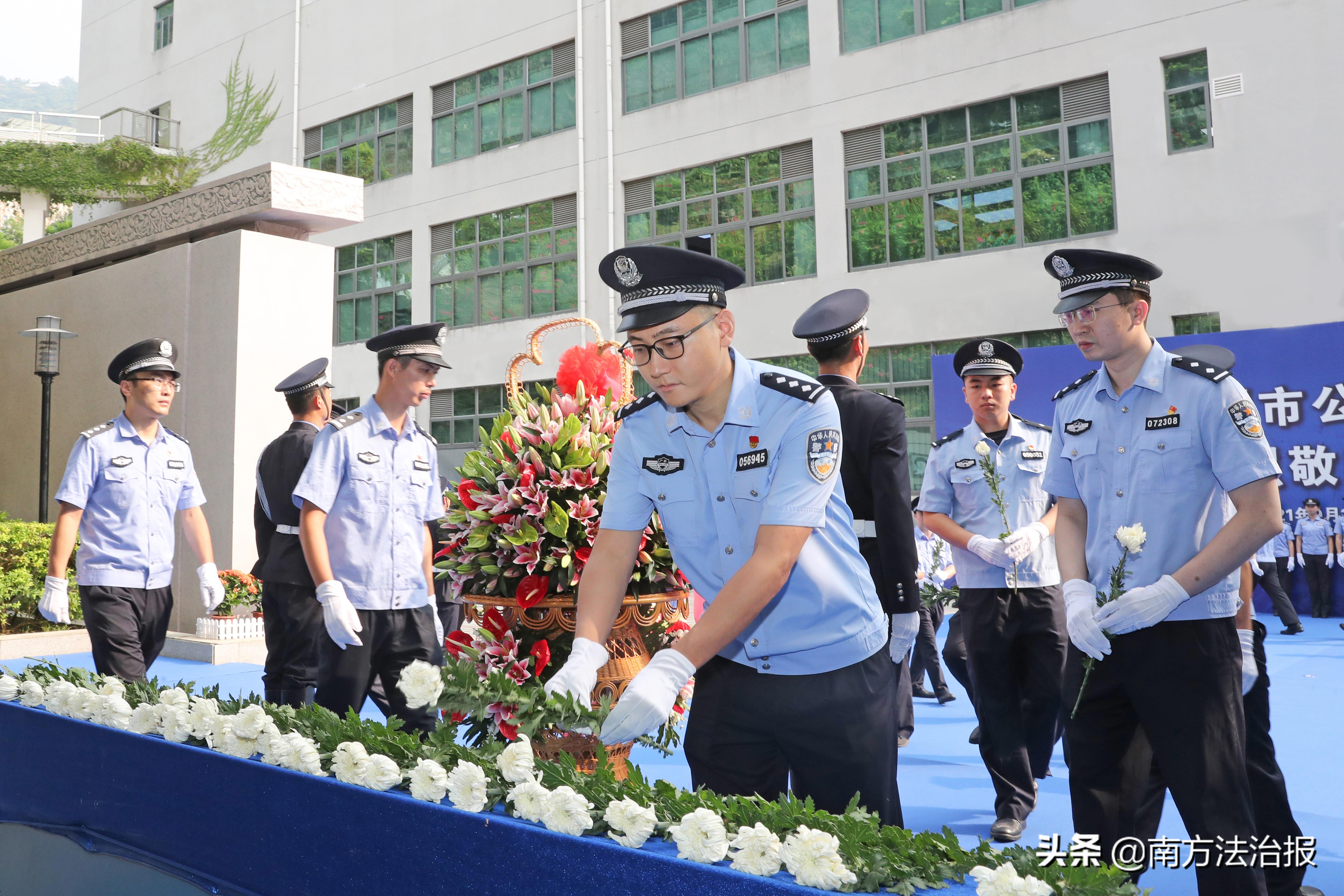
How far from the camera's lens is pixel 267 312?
10367 millimetres

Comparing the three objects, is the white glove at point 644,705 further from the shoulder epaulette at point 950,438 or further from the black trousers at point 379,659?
the shoulder epaulette at point 950,438

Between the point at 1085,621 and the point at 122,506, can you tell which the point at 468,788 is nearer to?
the point at 1085,621

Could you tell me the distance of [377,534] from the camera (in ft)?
14.8

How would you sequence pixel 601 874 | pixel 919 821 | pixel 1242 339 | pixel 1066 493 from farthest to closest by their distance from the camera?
pixel 1242 339 → pixel 919 821 → pixel 1066 493 → pixel 601 874

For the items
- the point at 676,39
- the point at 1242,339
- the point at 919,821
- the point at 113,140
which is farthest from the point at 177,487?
the point at 113,140

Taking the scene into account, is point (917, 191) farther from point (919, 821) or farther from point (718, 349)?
point (718, 349)

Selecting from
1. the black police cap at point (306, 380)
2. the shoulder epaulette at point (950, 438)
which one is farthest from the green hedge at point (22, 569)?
the shoulder epaulette at point (950, 438)

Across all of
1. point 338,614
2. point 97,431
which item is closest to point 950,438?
point 338,614

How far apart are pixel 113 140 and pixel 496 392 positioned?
1191cm

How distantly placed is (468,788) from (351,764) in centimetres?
36

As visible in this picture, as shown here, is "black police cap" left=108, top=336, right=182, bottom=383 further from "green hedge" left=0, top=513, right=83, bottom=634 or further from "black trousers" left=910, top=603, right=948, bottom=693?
"green hedge" left=0, top=513, right=83, bottom=634

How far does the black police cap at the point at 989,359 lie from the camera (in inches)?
204

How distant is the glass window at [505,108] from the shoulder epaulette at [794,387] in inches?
754

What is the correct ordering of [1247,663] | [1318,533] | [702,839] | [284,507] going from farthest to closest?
[1318,533]
[284,507]
[1247,663]
[702,839]
